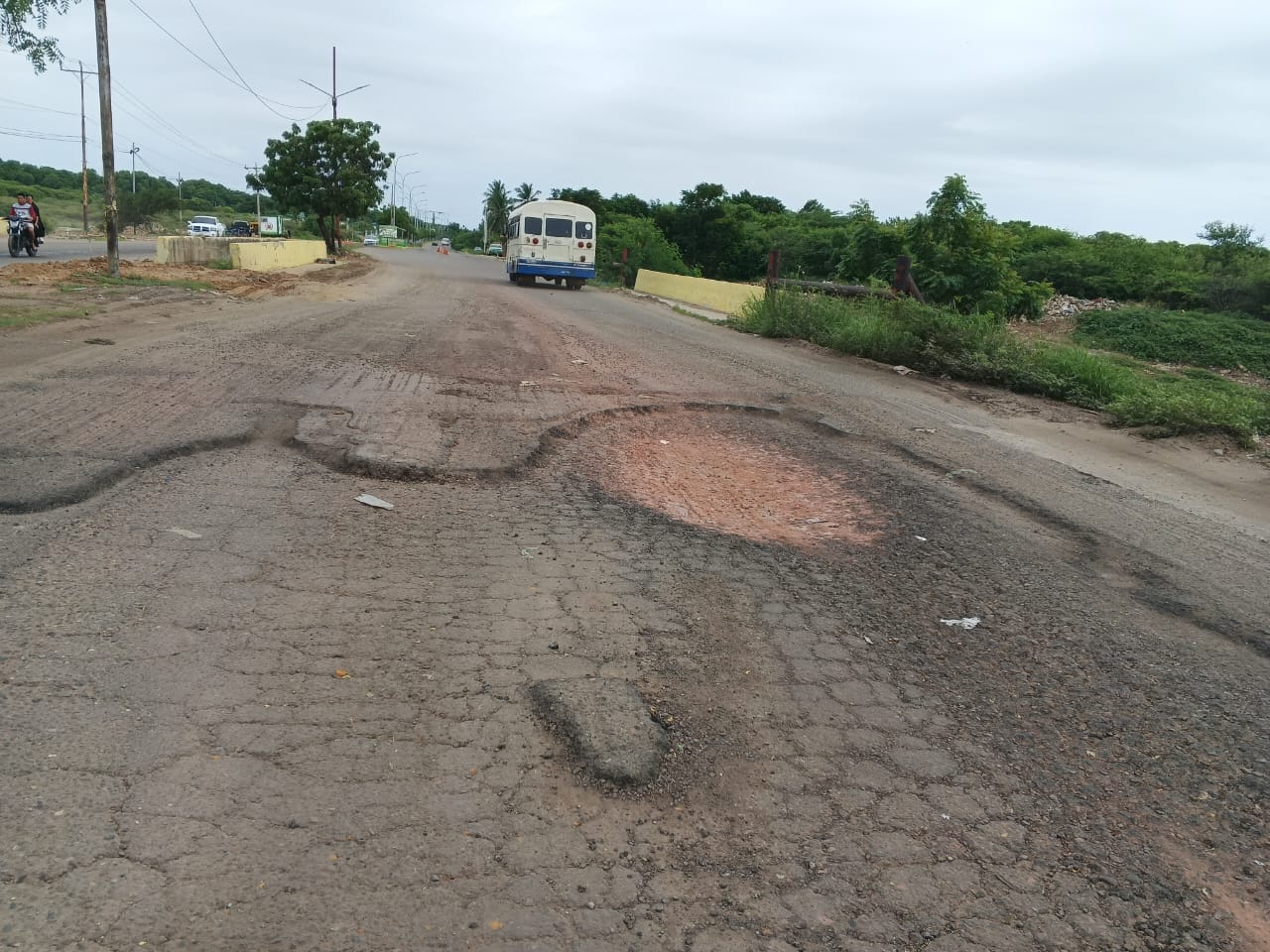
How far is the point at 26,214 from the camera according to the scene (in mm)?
23891

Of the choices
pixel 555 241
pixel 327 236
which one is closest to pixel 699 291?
pixel 555 241

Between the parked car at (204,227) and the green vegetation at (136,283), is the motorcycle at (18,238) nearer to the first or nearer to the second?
the green vegetation at (136,283)

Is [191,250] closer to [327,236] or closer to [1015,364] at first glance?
[327,236]

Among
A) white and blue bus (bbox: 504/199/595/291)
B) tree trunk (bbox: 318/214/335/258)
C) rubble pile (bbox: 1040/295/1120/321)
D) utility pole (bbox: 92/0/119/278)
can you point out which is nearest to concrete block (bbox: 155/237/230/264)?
utility pole (bbox: 92/0/119/278)

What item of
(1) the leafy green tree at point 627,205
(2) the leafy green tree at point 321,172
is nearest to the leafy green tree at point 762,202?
(1) the leafy green tree at point 627,205

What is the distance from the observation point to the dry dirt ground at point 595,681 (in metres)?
2.15

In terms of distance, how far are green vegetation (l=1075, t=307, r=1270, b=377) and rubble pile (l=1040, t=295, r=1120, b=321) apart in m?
1.55

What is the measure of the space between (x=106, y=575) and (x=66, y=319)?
8.37 meters

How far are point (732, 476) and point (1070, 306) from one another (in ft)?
75.6

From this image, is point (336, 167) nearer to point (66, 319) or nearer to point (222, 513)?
point (66, 319)

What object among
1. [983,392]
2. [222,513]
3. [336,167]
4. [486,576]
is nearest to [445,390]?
[222,513]

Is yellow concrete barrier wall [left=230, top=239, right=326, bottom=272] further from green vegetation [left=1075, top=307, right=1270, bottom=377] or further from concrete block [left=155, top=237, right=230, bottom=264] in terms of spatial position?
green vegetation [left=1075, top=307, right=1270, bottom=377]

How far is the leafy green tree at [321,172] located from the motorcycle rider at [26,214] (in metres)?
16.2

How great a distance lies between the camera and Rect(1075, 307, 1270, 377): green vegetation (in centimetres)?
1840
